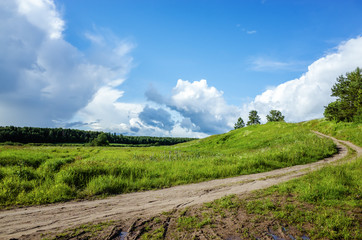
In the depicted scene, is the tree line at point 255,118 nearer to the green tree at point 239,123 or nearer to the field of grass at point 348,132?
the green tree at point 239,123

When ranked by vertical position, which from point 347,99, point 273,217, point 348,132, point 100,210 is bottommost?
point 273,217

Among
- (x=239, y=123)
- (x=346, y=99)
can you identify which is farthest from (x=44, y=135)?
(x=346, y=99)

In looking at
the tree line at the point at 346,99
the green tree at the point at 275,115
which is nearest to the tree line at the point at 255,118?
the green tree at the point at 275,115

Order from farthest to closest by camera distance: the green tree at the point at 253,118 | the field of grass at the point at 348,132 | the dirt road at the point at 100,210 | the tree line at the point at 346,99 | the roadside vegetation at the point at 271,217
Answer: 1. the green tree at the point at 253,118
2. the tree line at the point at 346,99
3. the field of grass at the point at 348,132
4. the dirt road at the point at 100,210
5. the roadside vegetation at the point at 271,217

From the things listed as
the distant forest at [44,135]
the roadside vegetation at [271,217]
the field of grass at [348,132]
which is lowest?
the roadside vegetation at [271,217]

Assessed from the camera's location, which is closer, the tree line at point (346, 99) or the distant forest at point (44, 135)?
the tree line at point (346, 99)

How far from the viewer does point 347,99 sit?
144 feet

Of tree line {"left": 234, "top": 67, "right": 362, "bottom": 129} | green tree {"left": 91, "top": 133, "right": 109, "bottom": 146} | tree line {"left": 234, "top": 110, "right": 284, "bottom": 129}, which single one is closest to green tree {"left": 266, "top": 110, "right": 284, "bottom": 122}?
tree line {"left": 234, "top": 110, "right": 284, "bottom": 129}

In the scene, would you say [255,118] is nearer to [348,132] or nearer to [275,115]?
[275,115]

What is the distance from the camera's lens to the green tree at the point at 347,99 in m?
41.2

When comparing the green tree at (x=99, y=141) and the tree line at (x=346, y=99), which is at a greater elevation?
the tree line at (x=346, y=99)

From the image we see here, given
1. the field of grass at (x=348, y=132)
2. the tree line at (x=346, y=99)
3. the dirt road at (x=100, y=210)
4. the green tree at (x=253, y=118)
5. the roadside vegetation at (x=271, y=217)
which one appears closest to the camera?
the roadside vegetation at (x=271, y=217)

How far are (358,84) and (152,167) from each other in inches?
2084

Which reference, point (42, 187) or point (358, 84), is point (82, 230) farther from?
point (358, 84)
